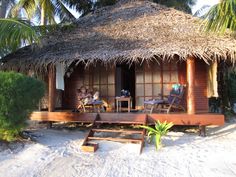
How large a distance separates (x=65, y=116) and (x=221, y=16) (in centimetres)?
510

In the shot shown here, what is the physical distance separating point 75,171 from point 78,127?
4316mm

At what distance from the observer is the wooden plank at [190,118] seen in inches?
274

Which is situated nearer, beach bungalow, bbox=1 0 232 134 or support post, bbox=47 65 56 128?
beach bungalow, bbox=1 0 232 134

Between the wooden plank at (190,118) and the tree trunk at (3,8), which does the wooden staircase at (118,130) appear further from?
the tree trunk at (3,8)

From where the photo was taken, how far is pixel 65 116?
7.95m

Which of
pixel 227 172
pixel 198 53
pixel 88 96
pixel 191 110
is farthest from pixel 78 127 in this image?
pixel 227 172

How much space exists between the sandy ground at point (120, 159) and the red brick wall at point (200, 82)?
7.31ft

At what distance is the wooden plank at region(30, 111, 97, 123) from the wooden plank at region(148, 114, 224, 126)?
5.79 feet

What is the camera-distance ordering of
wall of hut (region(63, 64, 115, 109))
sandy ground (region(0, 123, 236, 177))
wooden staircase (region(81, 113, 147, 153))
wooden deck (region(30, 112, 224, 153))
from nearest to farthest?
sandy ground (region(0, 123, 236, 177)), wooden staircase (region(81, 113, 147, 153)), wooden deck (region(30, 112, 224, 153)), wall of hut (region(63, 64, 115, 109))

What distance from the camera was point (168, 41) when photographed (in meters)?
7.59

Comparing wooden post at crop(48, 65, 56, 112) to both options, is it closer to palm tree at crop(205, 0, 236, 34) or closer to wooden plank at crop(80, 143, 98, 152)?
wooden plank at crop(80, 143, 98, 152)

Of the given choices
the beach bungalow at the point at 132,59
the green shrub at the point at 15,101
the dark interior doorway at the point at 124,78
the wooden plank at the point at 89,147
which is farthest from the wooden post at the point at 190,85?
the green shrub at the point at 15,101

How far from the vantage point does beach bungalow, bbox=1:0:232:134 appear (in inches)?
283

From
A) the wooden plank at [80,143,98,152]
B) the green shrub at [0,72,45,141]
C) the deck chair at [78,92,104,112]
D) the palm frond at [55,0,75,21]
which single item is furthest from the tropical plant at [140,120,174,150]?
the palm frond at [55,0,75,21]
